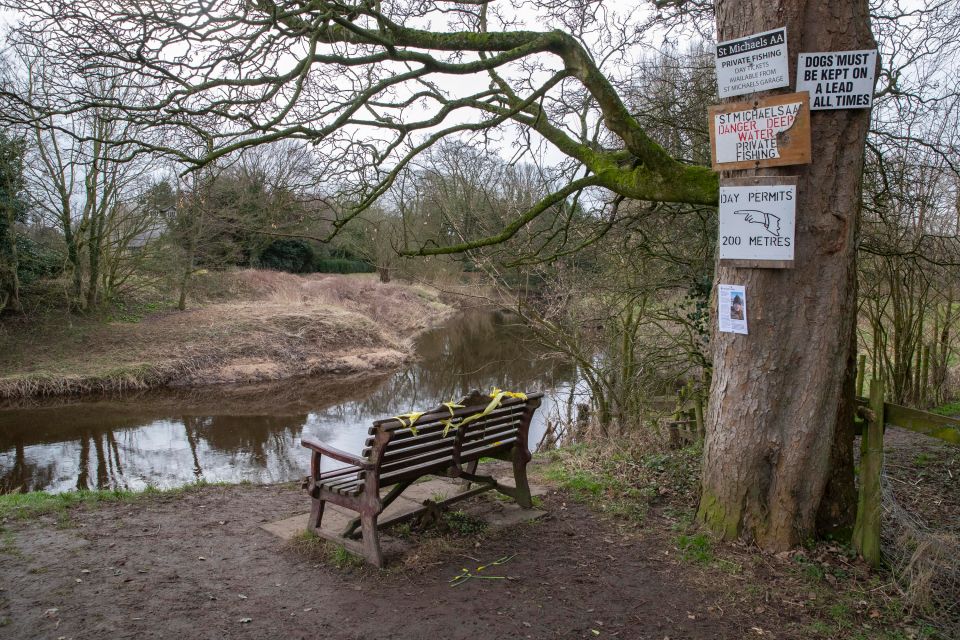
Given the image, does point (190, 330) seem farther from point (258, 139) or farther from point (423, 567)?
point (423, 567)

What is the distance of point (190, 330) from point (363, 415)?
7.41 m

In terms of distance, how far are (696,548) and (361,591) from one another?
211cm

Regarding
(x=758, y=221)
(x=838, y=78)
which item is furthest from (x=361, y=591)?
(x=838, y=78)

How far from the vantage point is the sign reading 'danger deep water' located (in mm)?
4016

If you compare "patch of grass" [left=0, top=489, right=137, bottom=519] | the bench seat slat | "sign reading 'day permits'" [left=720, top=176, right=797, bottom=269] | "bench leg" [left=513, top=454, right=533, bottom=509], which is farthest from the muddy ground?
"sign reading 'day permits'" [left=720, top=176, right=797, bottom=269]

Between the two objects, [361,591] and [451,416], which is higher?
[451,416]

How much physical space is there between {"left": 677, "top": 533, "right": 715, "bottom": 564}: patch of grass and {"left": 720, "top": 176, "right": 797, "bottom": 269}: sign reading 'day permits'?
1.78m

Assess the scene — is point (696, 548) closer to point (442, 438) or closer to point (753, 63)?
point (442, 438)

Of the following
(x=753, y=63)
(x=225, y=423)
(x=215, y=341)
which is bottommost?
(x=225, y=423)

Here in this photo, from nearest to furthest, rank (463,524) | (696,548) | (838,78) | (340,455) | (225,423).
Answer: (838,78) < (696,548) < (340,455) < (463,524) < (225,423)

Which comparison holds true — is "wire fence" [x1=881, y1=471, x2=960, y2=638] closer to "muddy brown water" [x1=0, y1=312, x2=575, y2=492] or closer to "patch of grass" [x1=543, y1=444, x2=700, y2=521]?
"patch of grass" [x1=543, y1=444, x2=700, y2=521]

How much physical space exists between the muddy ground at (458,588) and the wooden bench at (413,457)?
0.93 feet

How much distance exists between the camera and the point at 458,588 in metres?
4.07

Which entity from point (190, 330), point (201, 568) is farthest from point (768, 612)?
point (190, 330)
